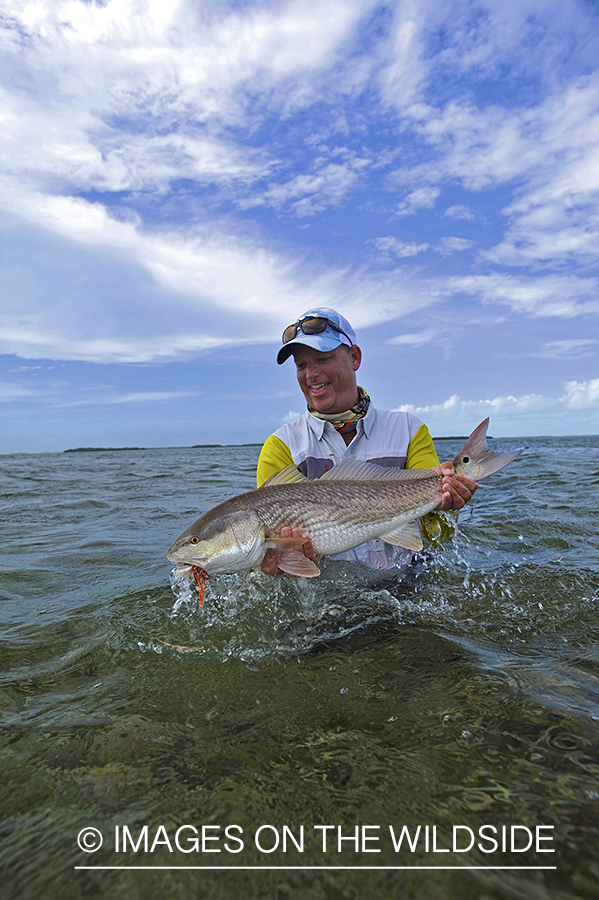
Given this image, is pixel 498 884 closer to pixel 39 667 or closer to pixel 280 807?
pixel 280 807

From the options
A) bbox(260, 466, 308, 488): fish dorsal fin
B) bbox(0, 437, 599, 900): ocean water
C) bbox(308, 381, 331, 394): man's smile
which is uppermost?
bbox(308, 381, 331, 394): man's smile

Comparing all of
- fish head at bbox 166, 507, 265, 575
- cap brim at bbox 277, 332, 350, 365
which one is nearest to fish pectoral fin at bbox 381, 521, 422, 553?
fish head at bbox 166, 507, 265, 575

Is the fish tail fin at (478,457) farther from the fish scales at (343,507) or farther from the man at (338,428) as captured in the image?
the man at (338,428)

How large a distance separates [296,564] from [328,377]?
212 cm

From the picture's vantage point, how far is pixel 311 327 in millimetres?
5137

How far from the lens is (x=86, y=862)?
1.98m

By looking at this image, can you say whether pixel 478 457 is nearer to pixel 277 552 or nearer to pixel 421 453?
pixel 421 453

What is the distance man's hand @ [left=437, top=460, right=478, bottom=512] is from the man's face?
57.0 inches

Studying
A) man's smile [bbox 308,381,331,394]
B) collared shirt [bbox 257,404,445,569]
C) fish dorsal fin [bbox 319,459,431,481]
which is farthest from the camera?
collared shirt [bbox 257,404,445,569]

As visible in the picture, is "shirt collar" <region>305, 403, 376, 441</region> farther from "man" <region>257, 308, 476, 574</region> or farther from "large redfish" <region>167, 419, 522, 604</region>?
"large redfish" <region>167, 419, 522, 604</region>

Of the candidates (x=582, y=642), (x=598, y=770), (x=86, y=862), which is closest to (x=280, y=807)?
(x=86, y=862)

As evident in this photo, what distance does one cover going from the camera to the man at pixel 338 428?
5.18 m

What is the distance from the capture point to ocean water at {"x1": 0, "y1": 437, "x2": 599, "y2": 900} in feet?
6.31

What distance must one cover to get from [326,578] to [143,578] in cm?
267
